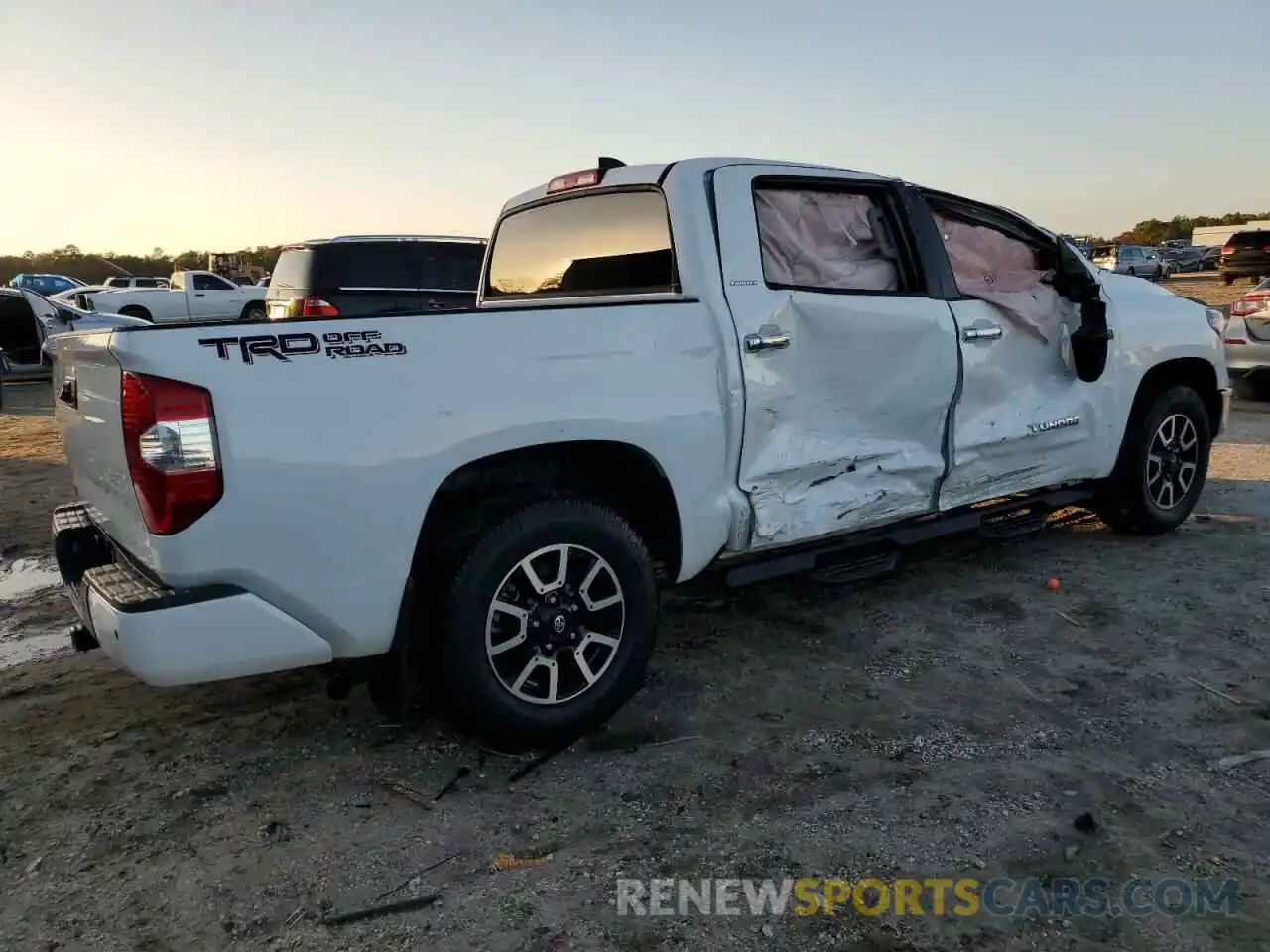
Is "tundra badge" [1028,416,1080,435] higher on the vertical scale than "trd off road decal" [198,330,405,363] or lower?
lower

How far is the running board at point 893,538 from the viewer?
12.3 feet

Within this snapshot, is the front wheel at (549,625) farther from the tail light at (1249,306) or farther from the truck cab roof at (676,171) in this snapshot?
the tail light at (1249,306)

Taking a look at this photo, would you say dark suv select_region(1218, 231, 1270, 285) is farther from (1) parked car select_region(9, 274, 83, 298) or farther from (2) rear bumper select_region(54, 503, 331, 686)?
(1) parked car select_region(9, 274, 83, 298)

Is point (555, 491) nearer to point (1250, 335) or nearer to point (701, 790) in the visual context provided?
point (701, 790)

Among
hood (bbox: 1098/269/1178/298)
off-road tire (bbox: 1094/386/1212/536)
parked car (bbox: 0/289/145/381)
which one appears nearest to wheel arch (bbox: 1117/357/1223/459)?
off-road tire (bbox: 1094/386/1212/536)

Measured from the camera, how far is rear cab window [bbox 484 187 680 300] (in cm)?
372

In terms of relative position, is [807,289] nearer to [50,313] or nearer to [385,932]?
[385,932]

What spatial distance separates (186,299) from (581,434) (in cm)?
2242

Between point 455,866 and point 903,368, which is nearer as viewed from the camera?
point 455,866

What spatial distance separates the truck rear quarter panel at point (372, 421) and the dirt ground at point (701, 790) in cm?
61

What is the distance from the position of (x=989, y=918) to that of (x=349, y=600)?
6.12 feet

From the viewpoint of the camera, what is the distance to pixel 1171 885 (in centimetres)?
241

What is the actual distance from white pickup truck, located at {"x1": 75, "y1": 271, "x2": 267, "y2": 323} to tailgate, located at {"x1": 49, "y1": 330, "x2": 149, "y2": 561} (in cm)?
1955

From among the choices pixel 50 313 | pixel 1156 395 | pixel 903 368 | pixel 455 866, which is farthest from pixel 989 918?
pixel 50 313
